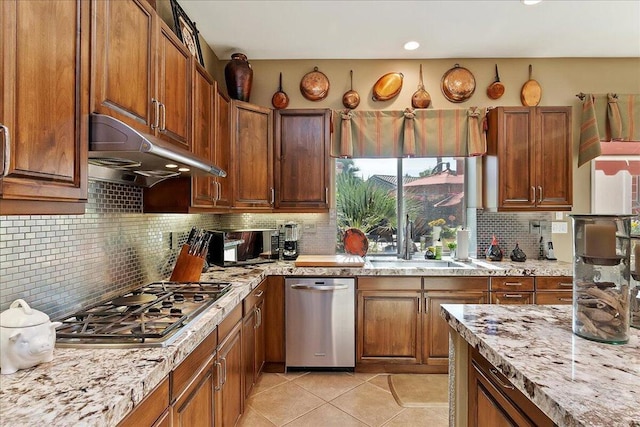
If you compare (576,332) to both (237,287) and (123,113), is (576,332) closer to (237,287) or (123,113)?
(237,287)

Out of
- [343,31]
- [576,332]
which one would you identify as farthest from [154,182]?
[576,332]

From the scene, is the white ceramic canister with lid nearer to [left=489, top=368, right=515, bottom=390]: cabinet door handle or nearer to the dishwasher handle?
[left=489, top=368, right=515, bottom=390]: cabinet door handle

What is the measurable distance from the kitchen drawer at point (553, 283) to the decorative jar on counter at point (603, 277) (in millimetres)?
1875

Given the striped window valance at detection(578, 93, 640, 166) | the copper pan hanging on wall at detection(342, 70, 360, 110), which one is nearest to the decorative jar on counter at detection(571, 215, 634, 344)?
the copper pan hanging on wall at detection(342, 70, 360, 110)

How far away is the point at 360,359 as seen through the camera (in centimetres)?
294

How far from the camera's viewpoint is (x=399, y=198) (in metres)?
3.67

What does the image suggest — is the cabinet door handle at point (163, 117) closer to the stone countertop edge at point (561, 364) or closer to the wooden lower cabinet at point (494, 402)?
the stone countertop edge at point (561, 364)

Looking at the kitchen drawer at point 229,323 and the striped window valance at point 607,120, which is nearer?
the kitchen drawer at point 229,323

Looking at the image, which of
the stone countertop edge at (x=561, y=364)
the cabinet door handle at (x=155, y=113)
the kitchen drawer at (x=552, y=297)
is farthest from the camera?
the kitchen drawer at (x=552, y=297)

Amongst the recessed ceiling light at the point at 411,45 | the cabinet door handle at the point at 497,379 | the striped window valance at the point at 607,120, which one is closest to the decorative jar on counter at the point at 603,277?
the cabinet door handle at the point at 497,379

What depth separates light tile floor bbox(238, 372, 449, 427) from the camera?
90.0 inches

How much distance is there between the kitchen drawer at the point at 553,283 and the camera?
2.86m

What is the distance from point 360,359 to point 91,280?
83.4 inches

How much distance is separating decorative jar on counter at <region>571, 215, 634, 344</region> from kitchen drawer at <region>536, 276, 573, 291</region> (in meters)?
1.88
